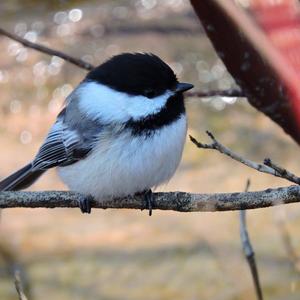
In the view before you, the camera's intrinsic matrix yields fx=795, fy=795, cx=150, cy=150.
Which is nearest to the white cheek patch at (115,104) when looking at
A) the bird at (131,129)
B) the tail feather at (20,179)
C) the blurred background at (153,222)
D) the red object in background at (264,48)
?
the bird at (131,129)

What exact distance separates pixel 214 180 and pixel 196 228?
50 centimetres

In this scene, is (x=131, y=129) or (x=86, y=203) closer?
(x=131, y=129)

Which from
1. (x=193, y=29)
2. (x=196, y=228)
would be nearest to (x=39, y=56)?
(x=193, y=29)

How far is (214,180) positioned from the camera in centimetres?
489

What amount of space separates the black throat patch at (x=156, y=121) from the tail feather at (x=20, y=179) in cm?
63

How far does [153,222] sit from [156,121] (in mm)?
2311

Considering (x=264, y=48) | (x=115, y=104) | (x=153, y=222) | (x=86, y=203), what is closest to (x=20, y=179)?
(x=86, y=203)

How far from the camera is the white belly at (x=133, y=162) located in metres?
2.32

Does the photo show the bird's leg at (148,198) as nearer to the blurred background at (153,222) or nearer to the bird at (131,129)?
the bird at (131,129)

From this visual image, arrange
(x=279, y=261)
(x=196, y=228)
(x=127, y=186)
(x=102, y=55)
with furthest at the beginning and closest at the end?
1. (x=102, y=55)
2. (x=196, y=228)
3. (x=279, y=261)
4. (x=127, y=186)

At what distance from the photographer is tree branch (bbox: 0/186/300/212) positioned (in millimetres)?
1730

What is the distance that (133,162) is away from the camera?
2.32 m

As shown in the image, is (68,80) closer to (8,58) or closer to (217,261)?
(8,58)

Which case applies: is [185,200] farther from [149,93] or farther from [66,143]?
[66,143]
